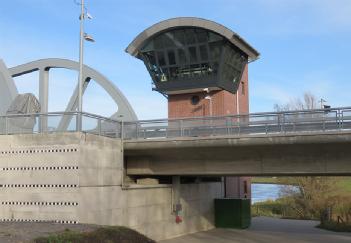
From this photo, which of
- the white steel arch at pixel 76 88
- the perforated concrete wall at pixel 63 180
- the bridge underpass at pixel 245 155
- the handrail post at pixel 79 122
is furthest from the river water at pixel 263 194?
the handrail post at pixel 79 122

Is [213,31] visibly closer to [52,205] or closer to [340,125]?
[340,125]

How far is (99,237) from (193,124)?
9.35m

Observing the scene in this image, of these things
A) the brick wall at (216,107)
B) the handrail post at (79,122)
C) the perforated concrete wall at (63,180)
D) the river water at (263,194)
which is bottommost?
the river water at (263,194)

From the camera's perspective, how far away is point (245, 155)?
24.3 meters

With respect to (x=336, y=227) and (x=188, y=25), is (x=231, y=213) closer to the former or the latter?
(x=336, y=227)

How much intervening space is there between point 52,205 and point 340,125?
12838 mm

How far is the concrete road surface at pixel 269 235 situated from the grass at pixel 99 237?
859 cm

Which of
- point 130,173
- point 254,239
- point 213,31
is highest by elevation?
point 213,31

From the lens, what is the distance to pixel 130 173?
26406 mm

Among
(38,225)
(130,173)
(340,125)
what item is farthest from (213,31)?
(38,225)

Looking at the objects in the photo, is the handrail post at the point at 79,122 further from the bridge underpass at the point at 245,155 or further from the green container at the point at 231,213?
the green container at the point at 231,213

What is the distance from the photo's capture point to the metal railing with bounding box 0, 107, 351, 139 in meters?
21.2

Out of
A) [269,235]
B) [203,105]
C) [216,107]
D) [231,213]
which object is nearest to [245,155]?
[269,235]

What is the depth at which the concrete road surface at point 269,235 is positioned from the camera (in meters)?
27.8
